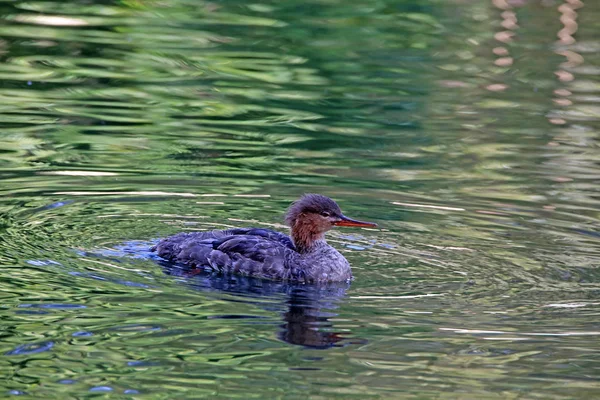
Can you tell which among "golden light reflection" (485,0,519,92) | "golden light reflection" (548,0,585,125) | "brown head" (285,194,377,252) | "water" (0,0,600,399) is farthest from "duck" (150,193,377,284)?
"golden light reflection" (485,0,519,92)

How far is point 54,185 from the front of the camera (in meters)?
12.2

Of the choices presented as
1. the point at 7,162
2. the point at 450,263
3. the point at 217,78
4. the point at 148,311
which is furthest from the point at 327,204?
the point at 217,78

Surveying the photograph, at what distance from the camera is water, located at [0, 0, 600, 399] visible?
8086 mm

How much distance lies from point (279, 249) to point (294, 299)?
34.1 inches

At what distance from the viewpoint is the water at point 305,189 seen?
8086 millimetres

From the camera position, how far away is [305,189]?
41.1ft

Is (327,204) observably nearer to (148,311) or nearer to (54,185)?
(148,311)

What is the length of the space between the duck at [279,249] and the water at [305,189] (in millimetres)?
200

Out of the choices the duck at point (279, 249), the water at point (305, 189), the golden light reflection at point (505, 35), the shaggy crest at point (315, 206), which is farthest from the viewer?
the golden light reflection at point (505, 35)

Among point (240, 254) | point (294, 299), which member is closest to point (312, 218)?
point (240, 254)

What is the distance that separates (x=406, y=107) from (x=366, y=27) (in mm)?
4825

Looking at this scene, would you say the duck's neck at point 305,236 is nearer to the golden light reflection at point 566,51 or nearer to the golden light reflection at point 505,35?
the golden light reflection at point 566,51

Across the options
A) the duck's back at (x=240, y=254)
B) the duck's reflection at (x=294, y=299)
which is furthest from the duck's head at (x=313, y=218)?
the duck's reflection at (x=294, y=299)

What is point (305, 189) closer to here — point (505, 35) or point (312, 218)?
point (312, 218)
